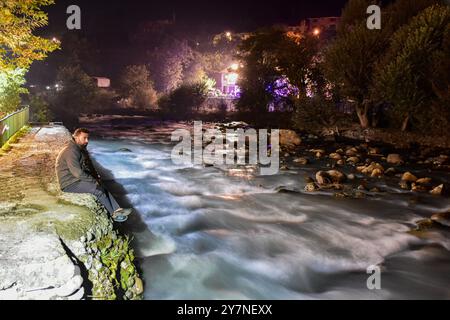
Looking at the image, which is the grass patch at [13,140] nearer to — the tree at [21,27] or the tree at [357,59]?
the tree at [21,27]

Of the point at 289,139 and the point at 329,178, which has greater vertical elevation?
the point at 289,139

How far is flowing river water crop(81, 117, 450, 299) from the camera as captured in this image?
756 cm

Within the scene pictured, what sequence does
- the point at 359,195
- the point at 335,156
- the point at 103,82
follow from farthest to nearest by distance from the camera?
1. the point at 103,82
2. the point at 335,156
3. the point at 359,195

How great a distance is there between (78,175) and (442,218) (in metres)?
10.2

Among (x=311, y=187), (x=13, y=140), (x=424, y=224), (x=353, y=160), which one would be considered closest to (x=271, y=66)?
(x=353, y=160)

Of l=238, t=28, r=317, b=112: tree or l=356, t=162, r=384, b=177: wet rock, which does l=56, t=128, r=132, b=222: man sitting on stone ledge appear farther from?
l=238, t=28, r=317, b=112: tree

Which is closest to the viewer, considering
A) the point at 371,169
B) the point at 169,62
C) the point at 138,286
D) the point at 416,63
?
the point at 138,286

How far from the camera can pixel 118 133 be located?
31453mm

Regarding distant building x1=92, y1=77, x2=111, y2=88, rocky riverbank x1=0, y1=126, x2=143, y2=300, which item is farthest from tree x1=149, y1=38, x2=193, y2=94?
rocky riverbank x1=0, y1=126, x2=143, y2=300

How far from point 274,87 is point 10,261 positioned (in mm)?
35511

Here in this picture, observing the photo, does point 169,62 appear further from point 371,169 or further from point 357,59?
point 371,169

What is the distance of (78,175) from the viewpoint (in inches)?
310

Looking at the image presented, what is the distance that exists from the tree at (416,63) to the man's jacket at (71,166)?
2087 cm
